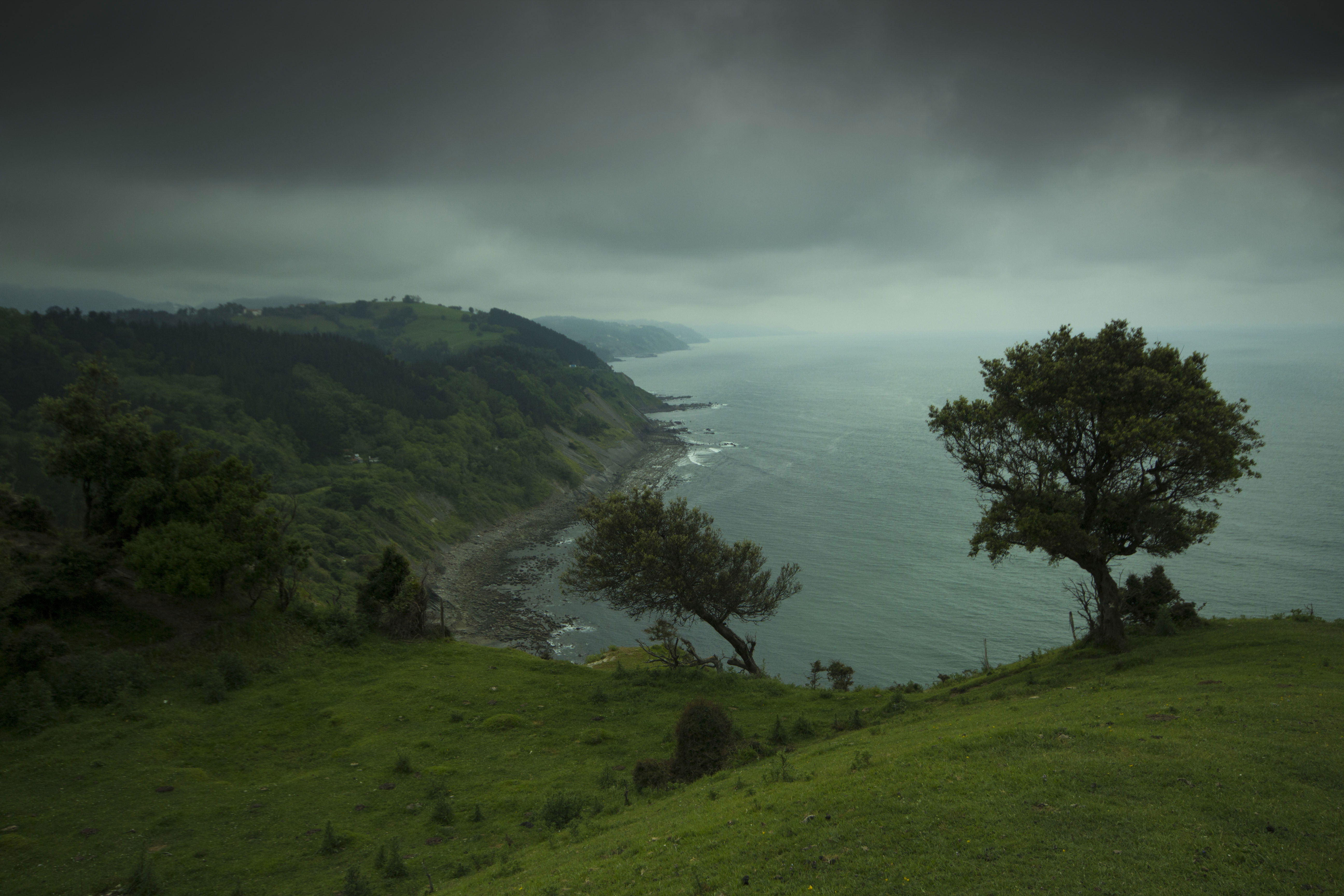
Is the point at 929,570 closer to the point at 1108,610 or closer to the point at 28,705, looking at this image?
the point at 1108,610

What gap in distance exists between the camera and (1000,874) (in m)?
12.8

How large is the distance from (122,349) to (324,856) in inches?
7746

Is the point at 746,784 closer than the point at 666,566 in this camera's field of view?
Yes

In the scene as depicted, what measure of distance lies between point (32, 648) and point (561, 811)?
31.3 meters

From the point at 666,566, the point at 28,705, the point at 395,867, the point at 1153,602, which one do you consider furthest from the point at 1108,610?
the point at 28,705

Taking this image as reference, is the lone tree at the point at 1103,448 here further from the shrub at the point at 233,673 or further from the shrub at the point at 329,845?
the shrub at the point at 233,673

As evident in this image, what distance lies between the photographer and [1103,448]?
107 ft

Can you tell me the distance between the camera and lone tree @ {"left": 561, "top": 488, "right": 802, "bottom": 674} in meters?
43.2

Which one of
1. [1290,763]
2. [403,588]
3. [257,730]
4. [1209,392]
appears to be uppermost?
[1209,392]

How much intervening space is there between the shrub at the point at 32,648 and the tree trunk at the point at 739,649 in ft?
122

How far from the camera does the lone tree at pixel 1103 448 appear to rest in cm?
2997

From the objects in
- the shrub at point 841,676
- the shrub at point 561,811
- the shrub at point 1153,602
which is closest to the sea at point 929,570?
the shrub at point 841,676

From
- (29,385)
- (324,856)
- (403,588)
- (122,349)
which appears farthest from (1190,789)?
(122,349)

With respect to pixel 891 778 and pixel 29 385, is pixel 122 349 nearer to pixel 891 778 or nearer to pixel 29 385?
pixel 29 385
